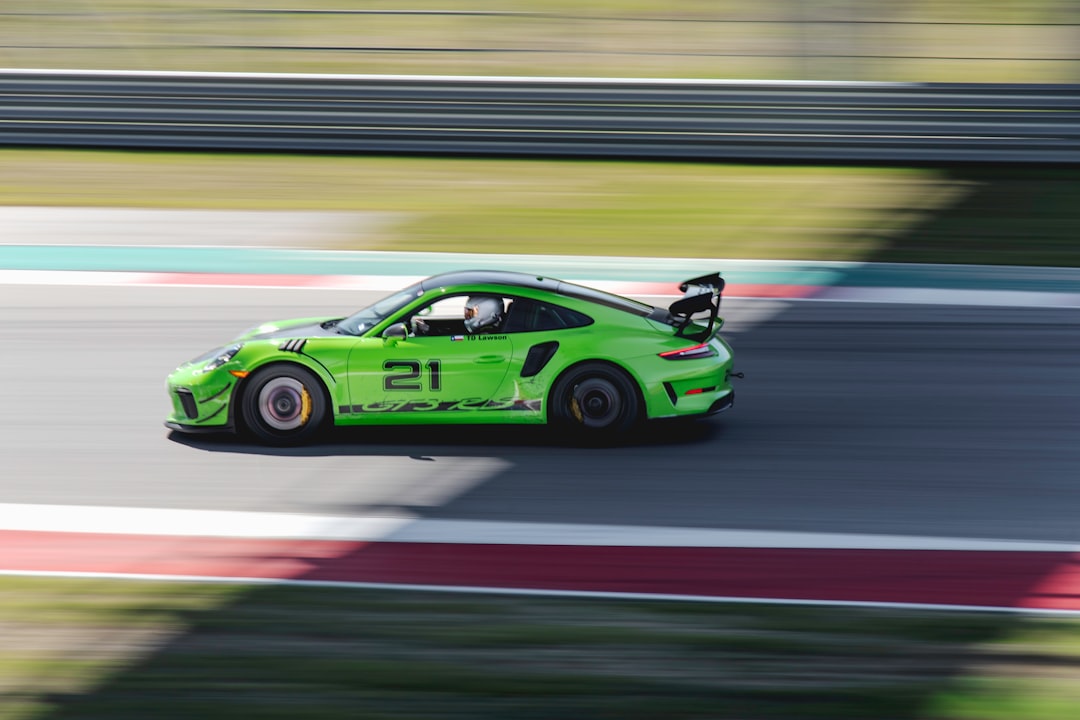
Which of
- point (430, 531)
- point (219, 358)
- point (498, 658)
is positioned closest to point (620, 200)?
point (219, 358)

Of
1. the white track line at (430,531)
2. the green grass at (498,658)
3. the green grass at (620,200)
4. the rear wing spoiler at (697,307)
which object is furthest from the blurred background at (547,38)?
the green grass at (498,658)

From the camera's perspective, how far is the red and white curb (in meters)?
6.48

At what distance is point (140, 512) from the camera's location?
24.9 ft

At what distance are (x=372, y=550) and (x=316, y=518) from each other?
1.89ft

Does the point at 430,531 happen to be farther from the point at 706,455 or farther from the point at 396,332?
the point at 706,455

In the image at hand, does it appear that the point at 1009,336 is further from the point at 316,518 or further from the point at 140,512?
the point at 140,512

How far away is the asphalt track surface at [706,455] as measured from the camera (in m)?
7.49

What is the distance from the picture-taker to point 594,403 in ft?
27.7

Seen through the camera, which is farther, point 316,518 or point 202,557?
point 316,518

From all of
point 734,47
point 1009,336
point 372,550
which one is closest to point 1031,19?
point 734,47

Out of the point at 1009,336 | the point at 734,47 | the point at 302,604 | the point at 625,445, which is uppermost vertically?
the point at 734,47

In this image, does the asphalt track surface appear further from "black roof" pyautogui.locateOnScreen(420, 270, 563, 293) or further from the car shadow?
"black roof" pyautogui.locateOnScreen(420, 270, 563, 293)

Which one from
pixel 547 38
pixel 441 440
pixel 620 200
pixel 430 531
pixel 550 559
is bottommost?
pixel 550 559

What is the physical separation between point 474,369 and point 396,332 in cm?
54
